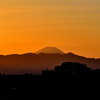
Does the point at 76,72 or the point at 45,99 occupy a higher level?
the point at 76,72

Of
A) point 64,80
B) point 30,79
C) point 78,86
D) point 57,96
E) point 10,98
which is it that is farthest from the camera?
point 30,79

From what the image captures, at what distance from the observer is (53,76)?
11125cm

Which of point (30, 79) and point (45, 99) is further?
point (30, 79)

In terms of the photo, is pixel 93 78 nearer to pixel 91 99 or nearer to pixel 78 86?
pixel 78 86

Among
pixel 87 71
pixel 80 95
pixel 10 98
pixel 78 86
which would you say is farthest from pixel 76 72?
pixel 10 98

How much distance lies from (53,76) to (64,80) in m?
4.42

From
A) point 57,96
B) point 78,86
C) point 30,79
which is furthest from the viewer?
point 30,79

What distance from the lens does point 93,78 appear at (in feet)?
353

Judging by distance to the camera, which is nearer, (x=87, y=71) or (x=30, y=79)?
(x=87, y=71)

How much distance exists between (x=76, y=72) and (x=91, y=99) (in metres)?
46.4

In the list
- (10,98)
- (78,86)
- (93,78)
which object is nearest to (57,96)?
(10,98)

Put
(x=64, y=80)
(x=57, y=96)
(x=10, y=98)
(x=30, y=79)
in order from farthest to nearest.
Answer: (x=30, y=79)
(x=64, y=80)
(x=57, y=96)
(x=10, y=98)

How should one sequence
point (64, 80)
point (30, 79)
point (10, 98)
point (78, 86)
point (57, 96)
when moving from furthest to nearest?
1. point (30, 79)
2. point (64, 80)
3. point (78, 86)
4. point (57, 96)
5. point (10, 98)

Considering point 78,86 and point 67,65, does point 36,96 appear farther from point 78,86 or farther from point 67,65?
point 67,65
